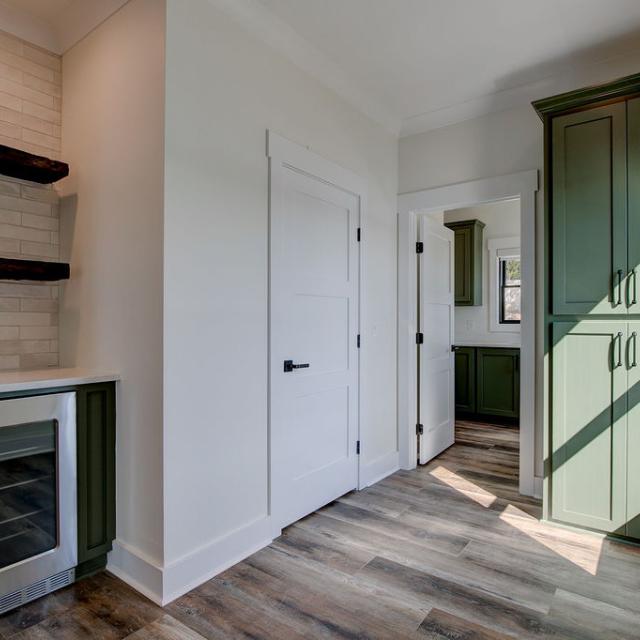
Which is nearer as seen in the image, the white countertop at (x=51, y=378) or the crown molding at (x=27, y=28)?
the white countertop at (x=51, y=378)

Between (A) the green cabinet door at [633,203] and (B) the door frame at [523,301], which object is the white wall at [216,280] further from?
(A) the green cabinet door at [633,203]

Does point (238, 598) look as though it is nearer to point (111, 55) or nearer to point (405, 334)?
point (405, 334)

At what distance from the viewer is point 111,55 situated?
2295 mm

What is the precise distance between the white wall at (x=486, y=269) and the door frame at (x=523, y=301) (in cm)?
246

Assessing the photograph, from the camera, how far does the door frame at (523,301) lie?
10.3ft

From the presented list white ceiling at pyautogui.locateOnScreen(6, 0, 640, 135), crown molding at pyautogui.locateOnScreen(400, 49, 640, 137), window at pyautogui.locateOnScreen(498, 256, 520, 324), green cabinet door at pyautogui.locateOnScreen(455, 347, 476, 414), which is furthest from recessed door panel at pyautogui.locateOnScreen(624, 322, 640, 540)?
window at pyautogui.locateOnScreen(498, 256, 520, 324)

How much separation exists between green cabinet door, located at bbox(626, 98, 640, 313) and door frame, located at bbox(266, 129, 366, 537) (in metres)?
1.58

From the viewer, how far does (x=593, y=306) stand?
101 inches

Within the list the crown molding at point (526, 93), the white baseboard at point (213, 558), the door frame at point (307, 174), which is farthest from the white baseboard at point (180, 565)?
the crown molding at point (526, 93)

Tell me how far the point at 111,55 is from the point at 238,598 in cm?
262

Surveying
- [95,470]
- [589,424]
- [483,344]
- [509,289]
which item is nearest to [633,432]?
[589,424]

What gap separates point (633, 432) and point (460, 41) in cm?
238

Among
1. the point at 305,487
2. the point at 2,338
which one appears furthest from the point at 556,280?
the point at 2,338

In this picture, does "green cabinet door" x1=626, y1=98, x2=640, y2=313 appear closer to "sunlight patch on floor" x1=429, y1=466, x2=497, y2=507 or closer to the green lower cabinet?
"sunlight patch on floor" x1=429, y1=466, x2=497, y2=507
